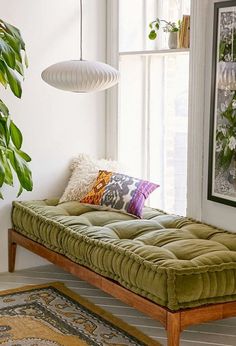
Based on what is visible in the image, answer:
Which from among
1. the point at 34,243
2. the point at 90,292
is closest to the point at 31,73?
the point at 34,243

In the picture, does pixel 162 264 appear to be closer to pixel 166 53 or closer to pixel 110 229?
pixel 110 229

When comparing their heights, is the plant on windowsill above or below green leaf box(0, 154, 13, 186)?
above

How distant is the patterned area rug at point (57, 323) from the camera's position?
342 centimetres

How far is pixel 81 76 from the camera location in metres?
3.94

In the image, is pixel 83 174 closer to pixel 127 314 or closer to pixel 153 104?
pixel 153 104

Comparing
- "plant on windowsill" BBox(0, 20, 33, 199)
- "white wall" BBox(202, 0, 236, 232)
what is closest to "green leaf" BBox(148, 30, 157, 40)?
"white wall" BBox(202, 0, 236, 232)

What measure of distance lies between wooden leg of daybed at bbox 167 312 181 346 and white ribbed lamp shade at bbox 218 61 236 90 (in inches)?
56.6

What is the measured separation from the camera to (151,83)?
4.87 meters

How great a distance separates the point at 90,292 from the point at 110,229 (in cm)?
58

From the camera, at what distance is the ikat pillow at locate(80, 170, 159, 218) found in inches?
169

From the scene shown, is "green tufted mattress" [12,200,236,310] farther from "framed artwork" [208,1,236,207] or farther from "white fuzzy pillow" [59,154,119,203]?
"framed artwork" [208,1,236,207]

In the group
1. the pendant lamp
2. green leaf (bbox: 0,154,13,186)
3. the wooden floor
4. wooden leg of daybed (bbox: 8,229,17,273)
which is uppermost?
the pendant lamp

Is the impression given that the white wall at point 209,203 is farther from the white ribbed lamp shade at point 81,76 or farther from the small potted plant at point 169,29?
the white ribbed lamp shade at point 81,76

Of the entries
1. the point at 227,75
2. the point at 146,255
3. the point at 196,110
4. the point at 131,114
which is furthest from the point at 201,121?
the point at 146,255
